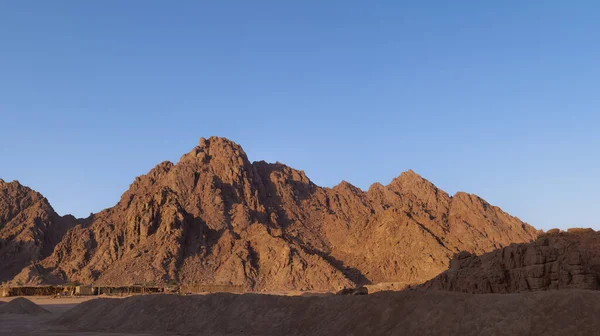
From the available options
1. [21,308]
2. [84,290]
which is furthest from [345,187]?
[21,308]

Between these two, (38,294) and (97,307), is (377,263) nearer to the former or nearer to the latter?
(38,294)

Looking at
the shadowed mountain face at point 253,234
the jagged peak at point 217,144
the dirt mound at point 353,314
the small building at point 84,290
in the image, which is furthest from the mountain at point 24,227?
the dirt mound at point 353,314

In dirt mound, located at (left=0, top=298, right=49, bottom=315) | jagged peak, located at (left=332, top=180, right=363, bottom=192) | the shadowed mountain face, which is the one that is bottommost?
dirt mound, located at (left=0, top=298, right=49, bottom=315)

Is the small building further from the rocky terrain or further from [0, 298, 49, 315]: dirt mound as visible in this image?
the rocky terrain

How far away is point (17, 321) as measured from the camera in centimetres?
4769

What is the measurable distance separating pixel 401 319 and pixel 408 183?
128 m

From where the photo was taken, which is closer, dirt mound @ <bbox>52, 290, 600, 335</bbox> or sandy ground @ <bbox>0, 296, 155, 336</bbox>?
dirt mound @ <bbox>52, 290, 600, 335</bbox>

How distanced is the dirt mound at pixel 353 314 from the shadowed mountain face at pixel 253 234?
59385mm

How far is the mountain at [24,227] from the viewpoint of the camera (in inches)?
4700

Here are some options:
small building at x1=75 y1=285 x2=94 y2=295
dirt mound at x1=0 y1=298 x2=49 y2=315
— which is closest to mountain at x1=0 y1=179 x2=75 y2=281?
small building at x1=75 y1=285 x2=94 y2=295

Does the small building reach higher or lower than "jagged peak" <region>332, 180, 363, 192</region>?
lower

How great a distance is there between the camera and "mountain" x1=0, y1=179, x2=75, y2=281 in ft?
Result: 392

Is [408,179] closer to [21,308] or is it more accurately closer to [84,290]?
[84,290]

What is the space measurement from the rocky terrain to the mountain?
10326cm
